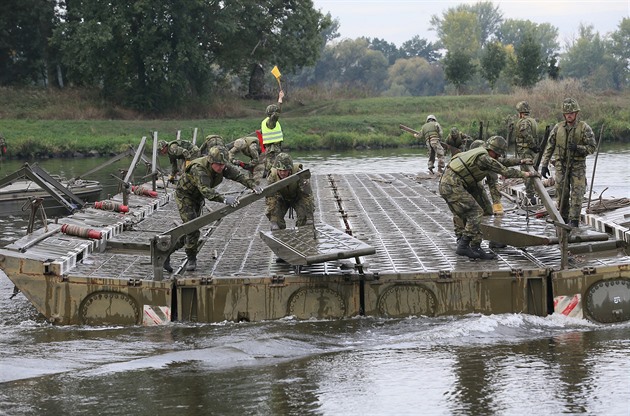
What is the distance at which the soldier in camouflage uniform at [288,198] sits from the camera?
11922 mm

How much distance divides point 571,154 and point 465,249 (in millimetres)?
2035

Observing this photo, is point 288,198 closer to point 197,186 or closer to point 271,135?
point 197,186

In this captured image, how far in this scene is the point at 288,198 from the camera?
1227 cm

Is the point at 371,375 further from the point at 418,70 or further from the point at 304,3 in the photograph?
the point at 418,70

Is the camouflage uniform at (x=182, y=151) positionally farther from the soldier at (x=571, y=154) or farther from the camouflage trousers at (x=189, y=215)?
the soldier at (x=571, y=154)

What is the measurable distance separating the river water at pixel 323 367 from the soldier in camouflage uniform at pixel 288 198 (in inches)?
60.6

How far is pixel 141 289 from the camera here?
36.4ft

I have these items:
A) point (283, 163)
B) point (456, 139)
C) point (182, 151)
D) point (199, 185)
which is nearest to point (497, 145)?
point (283, 163)

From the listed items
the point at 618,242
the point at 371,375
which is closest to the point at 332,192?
the point at 618,242

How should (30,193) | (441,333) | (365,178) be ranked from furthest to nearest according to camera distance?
(365,178) → (30,193) → (441,333)

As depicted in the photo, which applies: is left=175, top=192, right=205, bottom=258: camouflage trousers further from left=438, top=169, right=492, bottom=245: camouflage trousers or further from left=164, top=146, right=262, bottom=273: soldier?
left=438, top=169, right=492, bottom=245: camouflage trousers

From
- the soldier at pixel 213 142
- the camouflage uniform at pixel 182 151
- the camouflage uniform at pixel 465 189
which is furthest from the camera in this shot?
the camouflage uniform at pixel 182 151

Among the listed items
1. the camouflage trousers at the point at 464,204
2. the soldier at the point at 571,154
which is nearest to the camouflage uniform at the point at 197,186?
the camouflage trousers at the point at 464,204

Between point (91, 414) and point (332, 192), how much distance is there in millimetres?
12108
